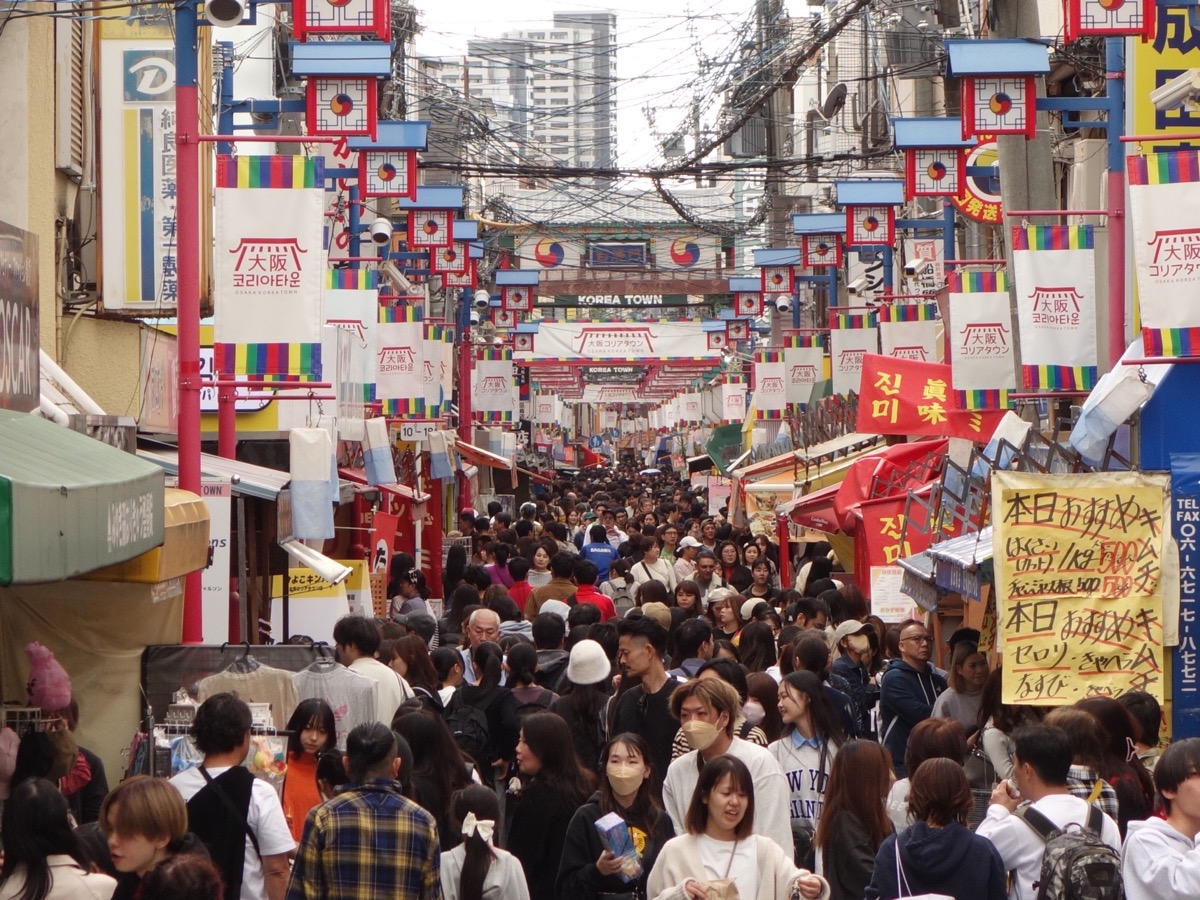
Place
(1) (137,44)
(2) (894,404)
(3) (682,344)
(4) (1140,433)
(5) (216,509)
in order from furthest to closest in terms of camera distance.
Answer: (3) (682,344), (2) (894,404), (1) (137,44), (5) (216,509), (4) (1140,433)

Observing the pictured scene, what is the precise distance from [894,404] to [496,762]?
32.8ft

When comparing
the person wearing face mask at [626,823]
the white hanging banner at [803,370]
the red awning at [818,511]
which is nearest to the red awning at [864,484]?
the red awning at [818,511]

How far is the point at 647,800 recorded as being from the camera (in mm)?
6805

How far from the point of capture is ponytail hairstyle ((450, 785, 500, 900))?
619 centimetres

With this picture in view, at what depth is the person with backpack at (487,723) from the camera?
8828mm

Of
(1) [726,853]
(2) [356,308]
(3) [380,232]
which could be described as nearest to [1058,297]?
(1) [726,853]

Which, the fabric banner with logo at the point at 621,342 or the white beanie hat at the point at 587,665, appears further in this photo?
the fabric banner with logo at the point at 621,342

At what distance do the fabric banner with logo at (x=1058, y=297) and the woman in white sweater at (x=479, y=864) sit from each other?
23.8ft

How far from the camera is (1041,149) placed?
1393 centimetres

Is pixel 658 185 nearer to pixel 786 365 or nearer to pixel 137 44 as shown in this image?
pixel 786 365

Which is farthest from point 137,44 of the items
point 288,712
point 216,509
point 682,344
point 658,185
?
point 682,344

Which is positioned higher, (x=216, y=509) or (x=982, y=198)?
(x=982, y=198)

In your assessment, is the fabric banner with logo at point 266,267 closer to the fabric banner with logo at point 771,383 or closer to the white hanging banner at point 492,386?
the fabric banner with logo at point 771,383

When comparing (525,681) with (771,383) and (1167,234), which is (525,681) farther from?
(771,383)
